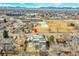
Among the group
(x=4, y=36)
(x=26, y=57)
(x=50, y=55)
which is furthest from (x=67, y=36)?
(x=4, y=36)

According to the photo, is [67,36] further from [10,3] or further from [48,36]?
[10,3]

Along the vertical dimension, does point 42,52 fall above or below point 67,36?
below

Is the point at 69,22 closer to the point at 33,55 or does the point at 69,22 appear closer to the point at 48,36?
the point at 48,36

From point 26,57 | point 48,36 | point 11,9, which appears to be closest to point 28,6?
point 11,9

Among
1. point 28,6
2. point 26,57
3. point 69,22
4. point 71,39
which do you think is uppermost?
point 28,6

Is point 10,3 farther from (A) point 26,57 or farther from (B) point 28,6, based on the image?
(A) point 26,57

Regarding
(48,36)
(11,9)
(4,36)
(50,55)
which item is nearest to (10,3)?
(11,9)

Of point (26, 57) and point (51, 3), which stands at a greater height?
point (51, 3)
